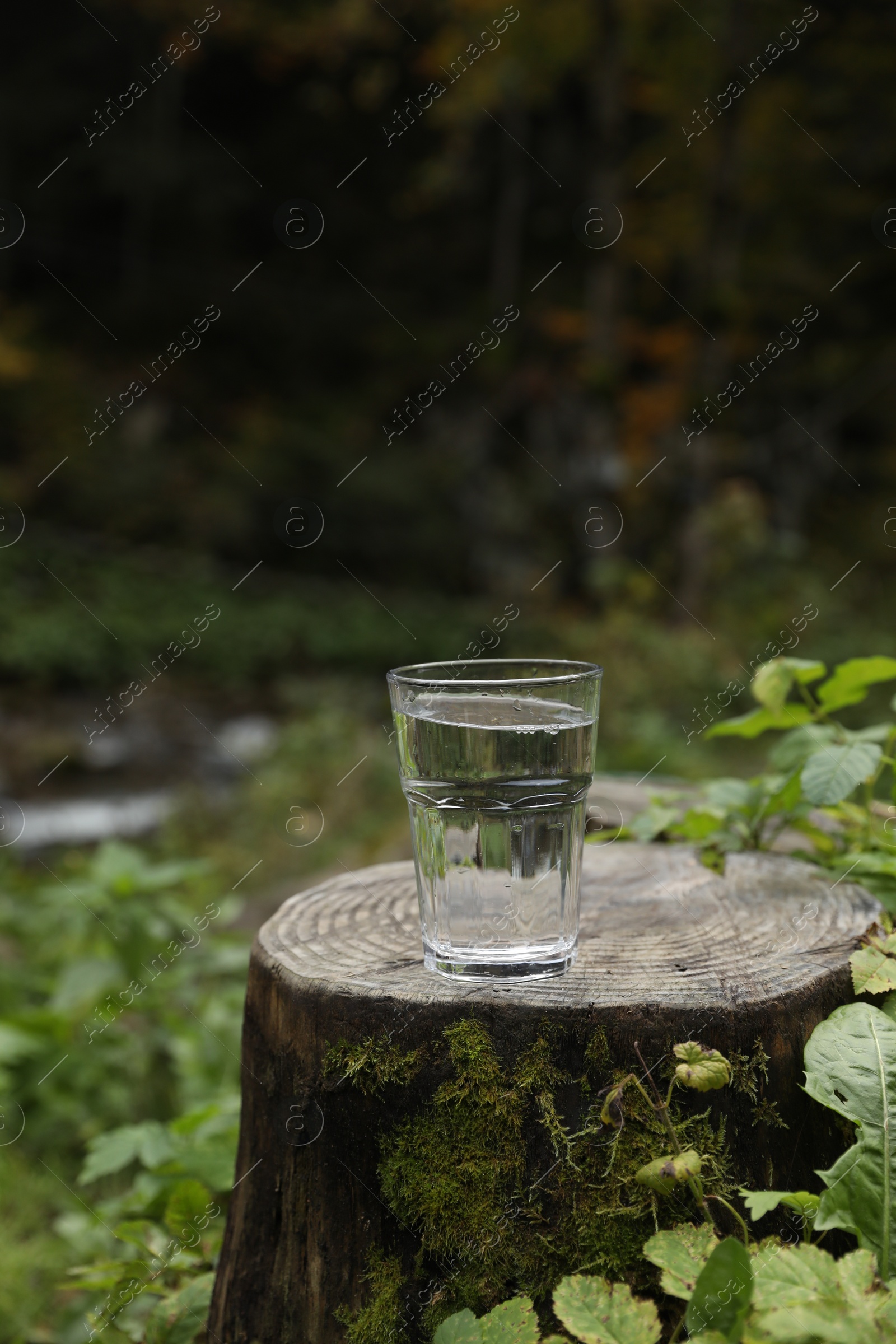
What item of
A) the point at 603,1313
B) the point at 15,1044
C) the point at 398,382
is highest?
the point at 398,382

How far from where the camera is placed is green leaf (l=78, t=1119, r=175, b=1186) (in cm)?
164

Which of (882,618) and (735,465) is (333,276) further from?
(882,618)

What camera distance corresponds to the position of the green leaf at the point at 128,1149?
1.64 m

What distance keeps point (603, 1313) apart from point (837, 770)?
0.78 metres

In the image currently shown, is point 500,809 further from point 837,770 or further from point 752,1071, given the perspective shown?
point 837,770

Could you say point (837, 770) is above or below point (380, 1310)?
above

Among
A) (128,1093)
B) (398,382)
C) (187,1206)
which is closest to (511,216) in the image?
(398,382)

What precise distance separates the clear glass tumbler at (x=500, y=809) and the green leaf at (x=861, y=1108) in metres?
0.33

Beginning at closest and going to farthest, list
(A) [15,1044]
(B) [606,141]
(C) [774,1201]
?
1. (C) [774,1201]
2. (A) [15,1044]
3. (B) [606,141]

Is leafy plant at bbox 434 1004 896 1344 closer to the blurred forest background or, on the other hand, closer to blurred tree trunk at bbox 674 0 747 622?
the blurred forest background

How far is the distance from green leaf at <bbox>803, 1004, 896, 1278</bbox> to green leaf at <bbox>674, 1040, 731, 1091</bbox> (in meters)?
0.12

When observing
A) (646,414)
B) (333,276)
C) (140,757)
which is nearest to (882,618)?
(646,414)

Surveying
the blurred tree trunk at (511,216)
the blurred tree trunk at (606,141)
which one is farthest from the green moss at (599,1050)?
the blurred tree trunk at (511,216)

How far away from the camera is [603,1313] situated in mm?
1000
